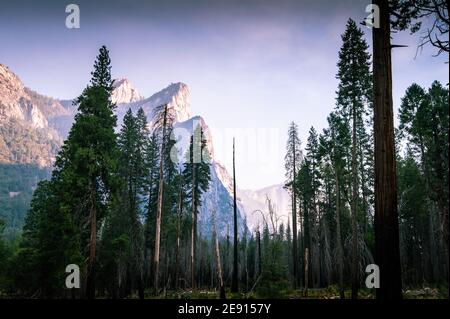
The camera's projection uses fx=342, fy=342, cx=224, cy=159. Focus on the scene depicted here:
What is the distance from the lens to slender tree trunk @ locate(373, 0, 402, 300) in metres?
5.81

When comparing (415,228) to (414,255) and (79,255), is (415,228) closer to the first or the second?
(414,255)

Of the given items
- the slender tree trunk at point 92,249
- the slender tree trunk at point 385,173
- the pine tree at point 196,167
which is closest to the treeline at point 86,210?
the slender tree trunk at point 92,249

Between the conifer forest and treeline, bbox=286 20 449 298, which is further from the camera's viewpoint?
treeline, bbox=286 20 449 298

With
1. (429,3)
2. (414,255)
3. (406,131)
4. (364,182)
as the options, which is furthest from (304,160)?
(429,3)

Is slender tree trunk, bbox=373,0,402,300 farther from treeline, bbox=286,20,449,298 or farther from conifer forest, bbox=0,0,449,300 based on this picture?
treeline, bbox=286,20,449,298

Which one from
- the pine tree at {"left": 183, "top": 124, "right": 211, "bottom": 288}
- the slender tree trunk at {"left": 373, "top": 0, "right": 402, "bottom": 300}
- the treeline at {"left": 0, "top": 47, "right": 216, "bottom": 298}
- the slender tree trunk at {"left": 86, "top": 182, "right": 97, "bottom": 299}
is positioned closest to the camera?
the slender tree trunk at {"left": 373, "top": 0, "right": 402, "bottom": 300}

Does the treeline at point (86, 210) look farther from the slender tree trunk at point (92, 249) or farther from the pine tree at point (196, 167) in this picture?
the pine tree at point (196, 167)

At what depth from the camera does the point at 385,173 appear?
615cm

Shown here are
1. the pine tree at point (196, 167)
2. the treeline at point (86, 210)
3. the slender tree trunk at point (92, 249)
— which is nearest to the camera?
the slender tree trunk at point (92, 249)

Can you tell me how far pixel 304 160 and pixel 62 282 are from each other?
1151 inches

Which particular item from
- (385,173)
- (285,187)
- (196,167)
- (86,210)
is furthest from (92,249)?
(285,187)

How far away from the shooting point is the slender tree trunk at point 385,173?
Result: 19.1 feet

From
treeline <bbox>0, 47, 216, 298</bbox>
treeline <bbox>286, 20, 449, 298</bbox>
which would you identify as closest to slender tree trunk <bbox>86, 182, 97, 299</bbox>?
treeline <bbox>0, 47, 216, 298</bbox>
